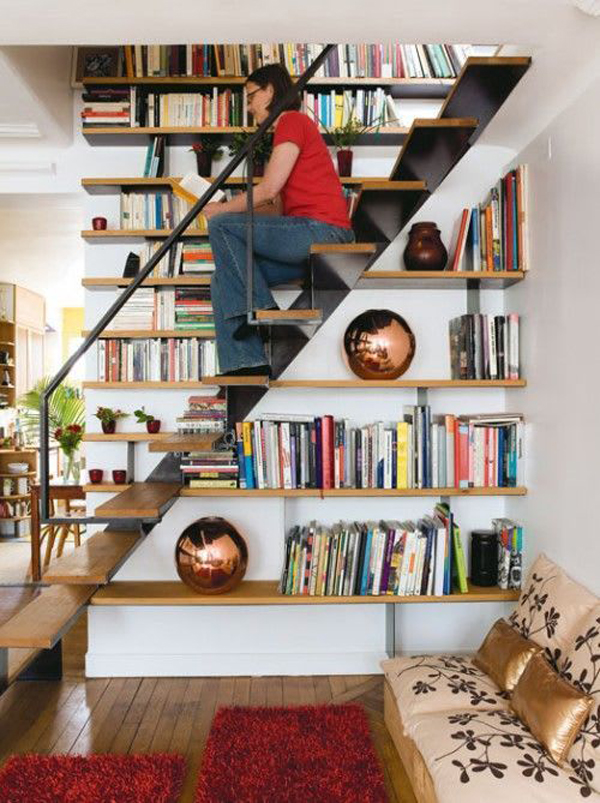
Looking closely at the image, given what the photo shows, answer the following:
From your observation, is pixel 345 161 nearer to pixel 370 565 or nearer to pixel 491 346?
pixel 491 346

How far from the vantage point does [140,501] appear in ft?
9.12

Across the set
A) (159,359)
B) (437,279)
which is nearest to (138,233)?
(159,359)

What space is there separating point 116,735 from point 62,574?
0.78m

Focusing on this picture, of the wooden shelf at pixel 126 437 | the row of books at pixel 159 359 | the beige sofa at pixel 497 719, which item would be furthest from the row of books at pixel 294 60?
the beige sofa at pixel 497 719

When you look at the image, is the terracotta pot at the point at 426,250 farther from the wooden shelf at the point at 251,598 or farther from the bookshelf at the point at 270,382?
the wooden shelf at the point at 251,598

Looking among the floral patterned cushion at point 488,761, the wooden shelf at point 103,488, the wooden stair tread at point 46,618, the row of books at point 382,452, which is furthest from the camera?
the wooden shelf at point 103,488

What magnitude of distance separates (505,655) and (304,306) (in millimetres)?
1664

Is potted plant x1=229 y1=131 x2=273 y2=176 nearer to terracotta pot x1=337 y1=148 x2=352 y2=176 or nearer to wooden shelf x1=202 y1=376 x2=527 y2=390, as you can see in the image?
terracotta pot x1=337 y1=148 x2=352 y2=176

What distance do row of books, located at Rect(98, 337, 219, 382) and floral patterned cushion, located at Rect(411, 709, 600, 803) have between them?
6.03 ft

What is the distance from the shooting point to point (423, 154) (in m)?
2.89

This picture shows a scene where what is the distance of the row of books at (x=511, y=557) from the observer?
3.29 m

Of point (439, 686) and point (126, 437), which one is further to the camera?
point (126, 437)

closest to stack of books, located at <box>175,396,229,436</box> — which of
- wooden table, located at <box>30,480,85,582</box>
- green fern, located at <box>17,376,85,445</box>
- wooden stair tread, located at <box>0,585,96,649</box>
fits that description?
wooden stair tread, located at <box>0,585,96,649</box>

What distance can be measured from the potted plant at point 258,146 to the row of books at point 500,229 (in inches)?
38.0
